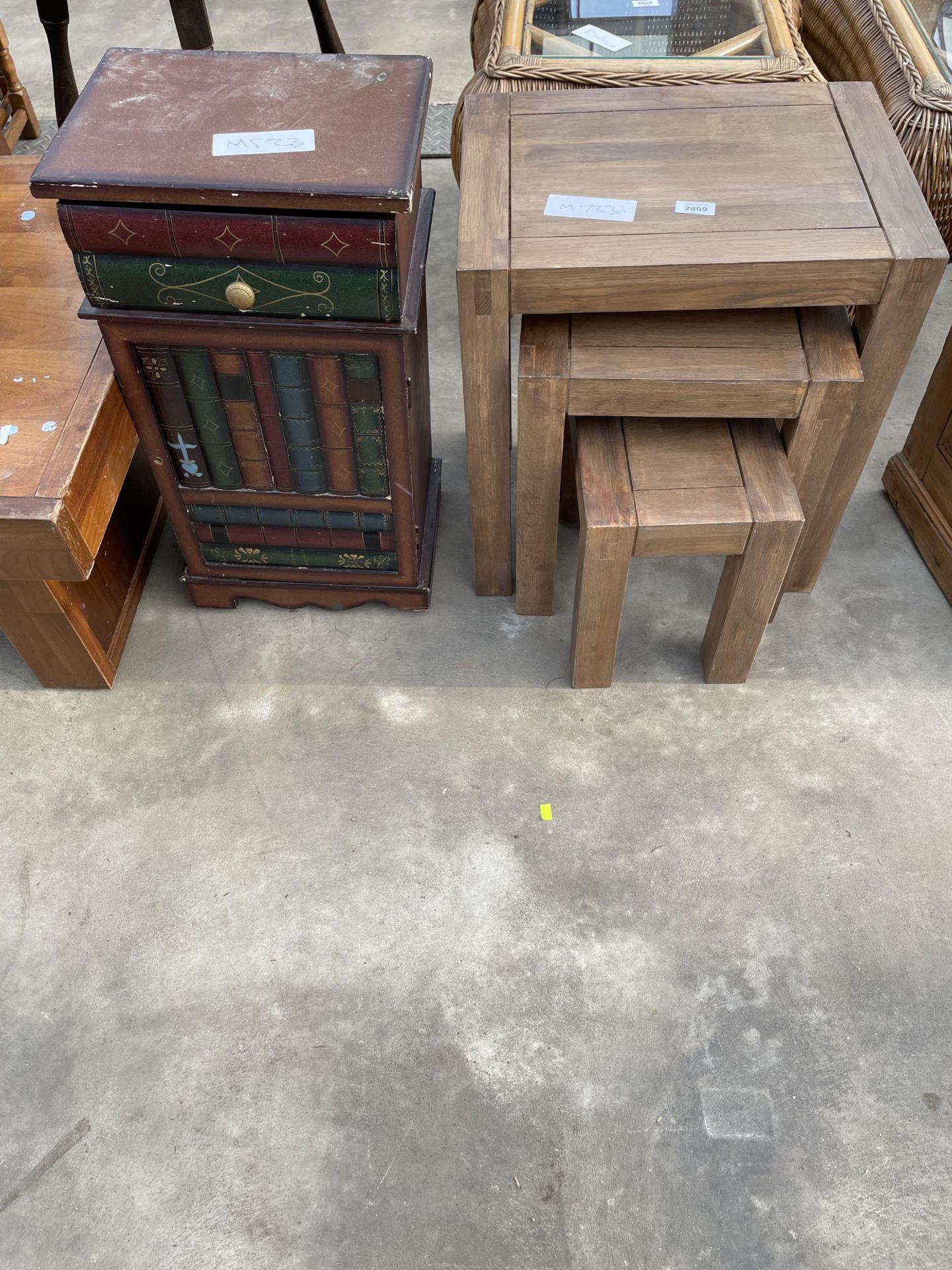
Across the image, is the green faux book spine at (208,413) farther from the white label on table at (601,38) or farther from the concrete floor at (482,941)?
the white label on table at (601,38)

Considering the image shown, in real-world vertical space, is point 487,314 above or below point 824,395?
above

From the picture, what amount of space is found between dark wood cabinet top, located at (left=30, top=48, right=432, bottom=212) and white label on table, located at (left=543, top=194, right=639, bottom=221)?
26 cm

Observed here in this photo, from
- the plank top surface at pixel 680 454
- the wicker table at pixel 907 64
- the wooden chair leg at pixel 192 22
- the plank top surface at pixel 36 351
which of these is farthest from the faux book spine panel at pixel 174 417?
the wicker table at pixel 907 64

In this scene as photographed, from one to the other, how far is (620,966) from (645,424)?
96cm

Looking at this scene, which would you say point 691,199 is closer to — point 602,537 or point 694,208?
point 694,208

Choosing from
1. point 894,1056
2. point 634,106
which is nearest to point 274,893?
point 894,1056

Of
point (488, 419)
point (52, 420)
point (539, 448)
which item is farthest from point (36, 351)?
point (539, 448)

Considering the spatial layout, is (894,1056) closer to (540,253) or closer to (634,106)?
(540,253)

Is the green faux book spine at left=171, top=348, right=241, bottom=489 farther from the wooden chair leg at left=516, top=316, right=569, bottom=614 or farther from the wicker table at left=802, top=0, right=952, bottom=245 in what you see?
the wicker table at left=802, top=0, right=952, bottom=245

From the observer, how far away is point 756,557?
1.71 meters

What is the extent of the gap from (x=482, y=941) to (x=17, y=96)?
312 centimetres

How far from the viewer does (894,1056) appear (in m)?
1.56

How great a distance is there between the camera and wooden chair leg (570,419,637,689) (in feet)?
5.39

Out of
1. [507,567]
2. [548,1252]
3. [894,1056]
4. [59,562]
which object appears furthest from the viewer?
[507,567]
